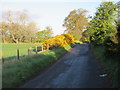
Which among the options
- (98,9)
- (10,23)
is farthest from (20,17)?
(98,9)

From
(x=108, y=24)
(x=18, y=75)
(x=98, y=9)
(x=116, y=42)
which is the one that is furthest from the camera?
(x=98, y=9)

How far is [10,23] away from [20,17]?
503 centimetres

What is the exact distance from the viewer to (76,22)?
252 ft

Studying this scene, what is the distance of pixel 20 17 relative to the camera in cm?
6781

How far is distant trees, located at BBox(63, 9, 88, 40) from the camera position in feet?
251

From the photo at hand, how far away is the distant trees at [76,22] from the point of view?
251ft

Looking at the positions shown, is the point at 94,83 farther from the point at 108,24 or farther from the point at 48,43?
the point at 48,43

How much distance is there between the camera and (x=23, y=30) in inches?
2655

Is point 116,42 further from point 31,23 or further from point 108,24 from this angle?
point 31,23

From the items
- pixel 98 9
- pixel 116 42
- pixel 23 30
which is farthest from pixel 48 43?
pixel 23 30

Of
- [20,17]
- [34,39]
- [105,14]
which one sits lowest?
[34,39]

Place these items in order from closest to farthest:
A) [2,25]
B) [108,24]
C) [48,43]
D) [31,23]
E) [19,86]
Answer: [19,86] < [108,24] < [48,43] < [2,25] < [31,23]

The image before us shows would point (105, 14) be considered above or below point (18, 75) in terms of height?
above

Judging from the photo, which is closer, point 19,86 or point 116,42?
point 19,86
